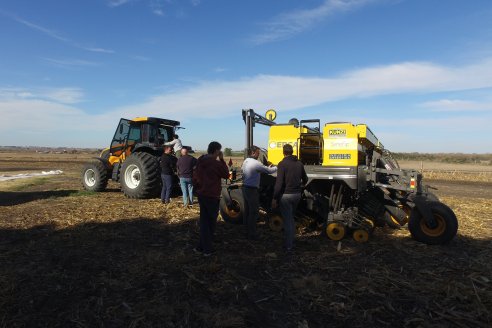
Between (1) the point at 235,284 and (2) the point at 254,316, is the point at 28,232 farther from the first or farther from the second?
(2) the point at 254,316

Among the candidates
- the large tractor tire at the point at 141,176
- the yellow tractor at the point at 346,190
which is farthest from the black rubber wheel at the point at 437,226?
the large tractor tire at the point at 141,176

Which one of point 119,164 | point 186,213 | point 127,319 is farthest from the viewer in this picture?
point 119,164

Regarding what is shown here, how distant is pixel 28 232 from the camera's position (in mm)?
7297

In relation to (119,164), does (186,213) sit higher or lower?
lower

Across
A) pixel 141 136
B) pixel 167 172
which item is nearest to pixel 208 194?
pixel 167 172

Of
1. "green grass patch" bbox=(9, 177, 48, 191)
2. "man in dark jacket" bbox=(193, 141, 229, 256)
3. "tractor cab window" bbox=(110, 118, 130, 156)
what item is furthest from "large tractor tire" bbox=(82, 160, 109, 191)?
"man in dark jacket" bbox=(193, 141, 229, 256)

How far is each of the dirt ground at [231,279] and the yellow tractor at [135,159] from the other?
336 centimetres

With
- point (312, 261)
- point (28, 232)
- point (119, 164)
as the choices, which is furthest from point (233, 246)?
point (119, 164)

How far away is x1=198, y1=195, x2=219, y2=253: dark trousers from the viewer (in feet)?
20.0

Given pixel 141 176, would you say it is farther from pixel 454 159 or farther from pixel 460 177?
pixel 454 159

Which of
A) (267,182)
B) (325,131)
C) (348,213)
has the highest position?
(325,131)

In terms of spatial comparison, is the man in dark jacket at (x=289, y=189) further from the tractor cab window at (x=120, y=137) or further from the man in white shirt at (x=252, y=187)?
the tractor cab window at (x=120, y=137)

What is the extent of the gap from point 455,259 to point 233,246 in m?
3.77

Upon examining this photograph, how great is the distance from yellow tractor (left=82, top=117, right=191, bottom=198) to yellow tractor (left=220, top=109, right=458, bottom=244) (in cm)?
378
